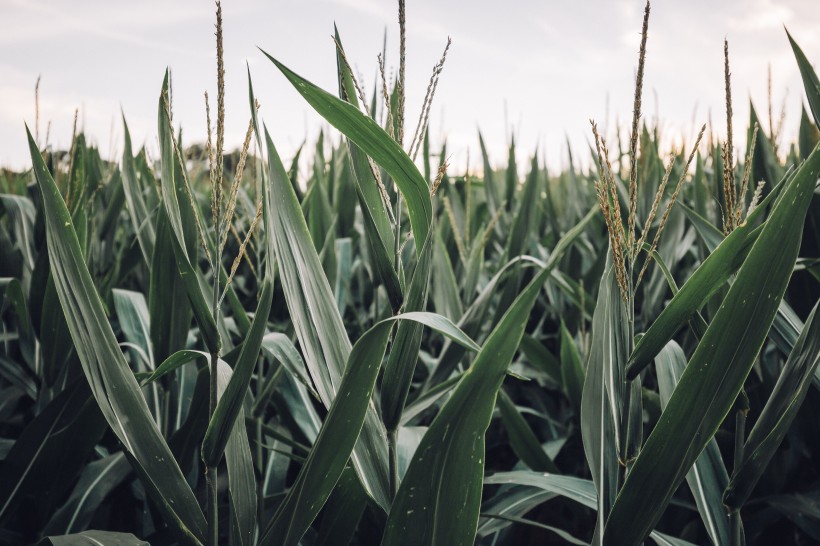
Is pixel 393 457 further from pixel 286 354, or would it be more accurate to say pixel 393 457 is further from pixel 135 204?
pixel 135 204

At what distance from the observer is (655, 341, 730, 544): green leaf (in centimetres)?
84

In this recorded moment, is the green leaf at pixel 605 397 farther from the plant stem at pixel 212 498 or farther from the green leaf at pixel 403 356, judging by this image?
the plant stem at pixel 212 498

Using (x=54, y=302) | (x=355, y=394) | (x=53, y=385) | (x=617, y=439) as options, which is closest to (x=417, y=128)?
(x=355, y=394)

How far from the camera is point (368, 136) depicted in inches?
24.2

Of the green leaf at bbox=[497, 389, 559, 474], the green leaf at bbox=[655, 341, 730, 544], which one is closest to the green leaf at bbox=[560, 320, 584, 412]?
the green leaf at bbox=[497, 389, 559, 474]

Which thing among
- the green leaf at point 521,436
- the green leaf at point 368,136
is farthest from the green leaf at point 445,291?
the green leaf at point 368,136

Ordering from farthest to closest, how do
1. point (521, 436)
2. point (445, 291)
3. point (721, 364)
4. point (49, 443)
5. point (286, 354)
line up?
point (445, 291) → point (521, 436) → point (49, 443) → point (286, 354) → point (721, 364)

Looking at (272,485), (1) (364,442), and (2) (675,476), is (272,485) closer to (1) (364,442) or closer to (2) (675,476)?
(1) (364,442)

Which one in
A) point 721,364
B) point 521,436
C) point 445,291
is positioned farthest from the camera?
point 445,291

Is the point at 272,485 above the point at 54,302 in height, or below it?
below

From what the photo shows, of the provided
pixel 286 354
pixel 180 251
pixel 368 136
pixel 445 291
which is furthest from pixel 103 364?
pixel 445 291

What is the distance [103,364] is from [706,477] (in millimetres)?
813

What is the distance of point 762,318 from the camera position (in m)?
0.56

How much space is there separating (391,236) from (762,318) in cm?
41
